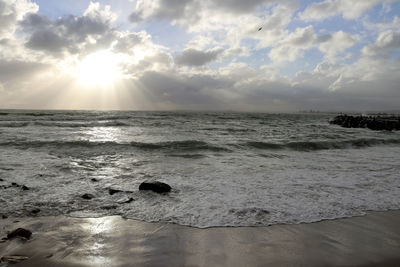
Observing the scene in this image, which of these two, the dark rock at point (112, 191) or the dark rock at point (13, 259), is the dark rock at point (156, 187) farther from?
the dark rock at point (13, 259)

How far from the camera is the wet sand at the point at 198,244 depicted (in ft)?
10.4

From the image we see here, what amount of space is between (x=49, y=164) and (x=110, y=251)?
697cm

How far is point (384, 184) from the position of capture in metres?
7.11

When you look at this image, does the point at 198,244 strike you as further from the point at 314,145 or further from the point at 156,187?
the point at 314,145

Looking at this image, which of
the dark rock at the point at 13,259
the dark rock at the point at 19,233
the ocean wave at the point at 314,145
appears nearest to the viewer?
the dark rock at the point at 13,259

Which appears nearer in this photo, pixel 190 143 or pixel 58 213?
pixel 58 213

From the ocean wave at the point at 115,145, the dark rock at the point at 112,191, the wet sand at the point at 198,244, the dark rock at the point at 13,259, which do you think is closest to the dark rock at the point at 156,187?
the dark rock at the point at 112,191

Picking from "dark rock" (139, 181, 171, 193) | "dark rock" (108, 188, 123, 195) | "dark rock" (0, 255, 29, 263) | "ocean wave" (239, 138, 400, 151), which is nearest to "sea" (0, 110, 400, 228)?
"dark rock" (108, 188, 123, 195)

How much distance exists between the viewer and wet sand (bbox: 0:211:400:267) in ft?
10.4

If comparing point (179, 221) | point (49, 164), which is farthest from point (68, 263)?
point (49, 164)

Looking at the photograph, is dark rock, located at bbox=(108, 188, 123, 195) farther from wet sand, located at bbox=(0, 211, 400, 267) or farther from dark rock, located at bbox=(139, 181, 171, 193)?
wet sand, located at bbox=(0, 211, 400, 267)

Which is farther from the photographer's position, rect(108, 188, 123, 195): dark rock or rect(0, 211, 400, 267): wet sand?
rect(108, 188, 123, 195): dark rock

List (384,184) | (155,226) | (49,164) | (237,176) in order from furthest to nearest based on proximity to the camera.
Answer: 1. (49,164)
2. (237,176)
3. (384,184)
4. (155,226)

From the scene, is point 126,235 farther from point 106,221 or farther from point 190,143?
point 190,143
